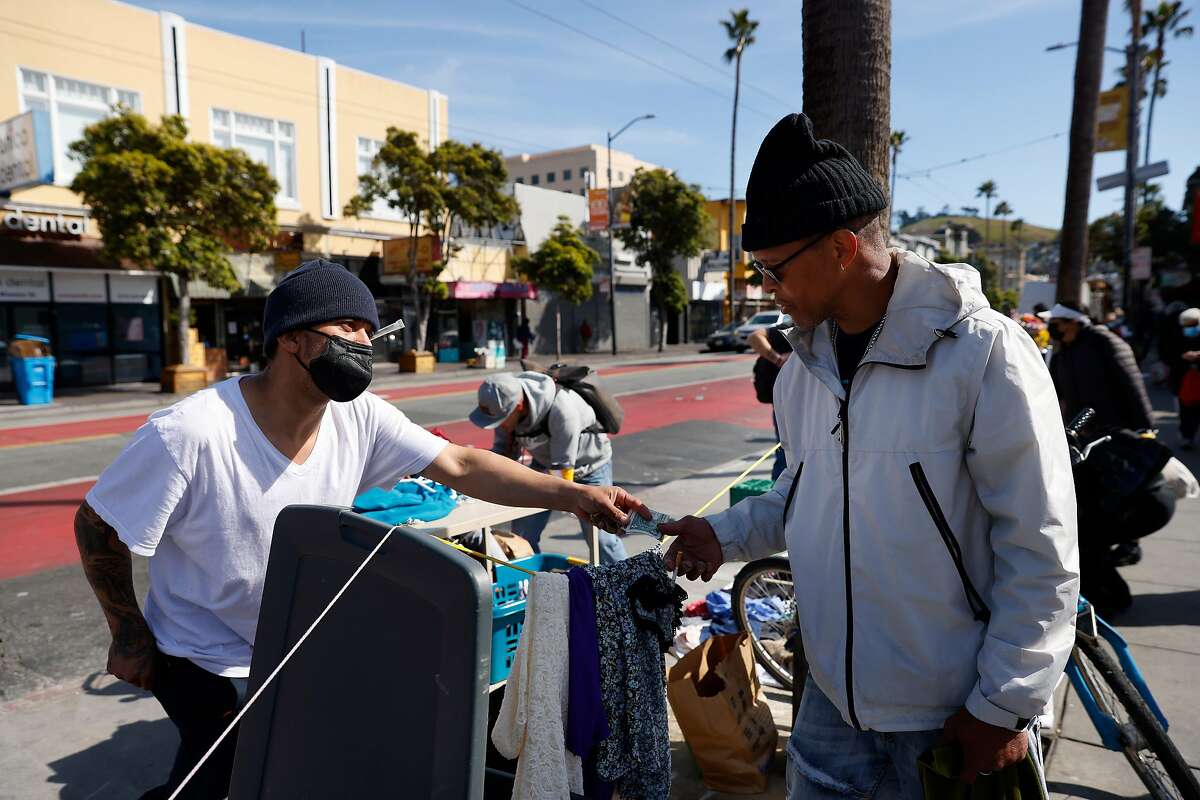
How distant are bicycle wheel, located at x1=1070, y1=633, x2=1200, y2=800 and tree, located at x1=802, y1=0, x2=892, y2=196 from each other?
6.71ft

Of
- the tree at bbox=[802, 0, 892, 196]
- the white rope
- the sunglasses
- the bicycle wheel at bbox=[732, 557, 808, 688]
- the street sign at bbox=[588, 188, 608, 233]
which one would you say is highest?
the street sign at bbox=[588, 188, 608, 233]

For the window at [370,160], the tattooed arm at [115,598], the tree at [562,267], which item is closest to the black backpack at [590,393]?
the tattooed arm at [115,598]

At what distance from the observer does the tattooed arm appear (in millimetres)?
2277

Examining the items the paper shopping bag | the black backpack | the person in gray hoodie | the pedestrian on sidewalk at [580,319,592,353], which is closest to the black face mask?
the paper shopping bag

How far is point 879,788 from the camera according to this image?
211 cm

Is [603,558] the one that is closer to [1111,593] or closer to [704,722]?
[704,722]

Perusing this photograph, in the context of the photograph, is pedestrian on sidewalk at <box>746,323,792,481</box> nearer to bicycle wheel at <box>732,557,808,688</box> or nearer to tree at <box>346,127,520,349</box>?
bicycle wheel at <box>732,557,808,688</box>

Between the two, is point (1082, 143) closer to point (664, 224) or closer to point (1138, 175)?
point (1138, 175)

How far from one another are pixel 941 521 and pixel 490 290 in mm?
33066

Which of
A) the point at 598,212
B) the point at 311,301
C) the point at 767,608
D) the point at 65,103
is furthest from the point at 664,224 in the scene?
the point at 311,301

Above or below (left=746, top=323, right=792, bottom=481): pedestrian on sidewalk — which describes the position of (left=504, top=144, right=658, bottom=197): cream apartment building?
above

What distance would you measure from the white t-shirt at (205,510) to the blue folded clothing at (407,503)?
4.72ft

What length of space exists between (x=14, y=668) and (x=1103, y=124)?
15.8 meters

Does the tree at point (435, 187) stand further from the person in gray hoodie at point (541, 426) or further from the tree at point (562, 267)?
the person in gray hoodie at point (541, 426)
